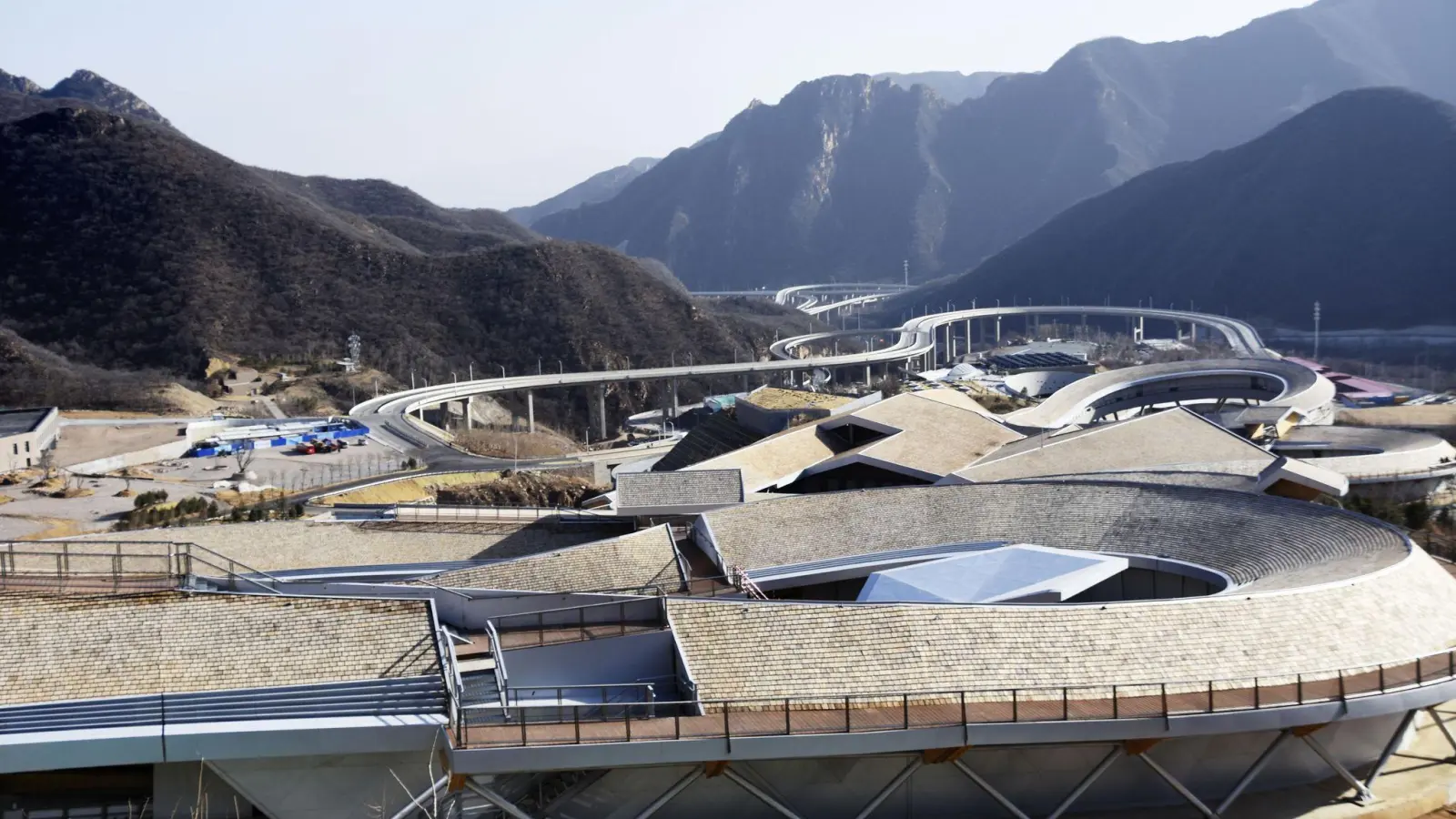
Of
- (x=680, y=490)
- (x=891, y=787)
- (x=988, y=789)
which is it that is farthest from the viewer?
(x=680, y=490)

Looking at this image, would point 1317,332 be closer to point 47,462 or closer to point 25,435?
point 47,462

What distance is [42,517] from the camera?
47.4 m

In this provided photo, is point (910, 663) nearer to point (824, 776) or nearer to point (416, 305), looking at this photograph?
point (824, 776)

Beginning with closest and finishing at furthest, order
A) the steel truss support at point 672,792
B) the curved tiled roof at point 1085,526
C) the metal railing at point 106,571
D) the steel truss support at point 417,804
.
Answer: the steel truss support at point 417,804 < the steel truss support at point 672,792 < the metal railing at point 106,571 < the curved tiled roof at point 1085,526

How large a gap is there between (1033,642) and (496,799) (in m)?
8.16

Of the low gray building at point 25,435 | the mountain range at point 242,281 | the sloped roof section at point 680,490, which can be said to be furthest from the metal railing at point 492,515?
the mountain range at point 242,281

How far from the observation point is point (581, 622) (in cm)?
2334

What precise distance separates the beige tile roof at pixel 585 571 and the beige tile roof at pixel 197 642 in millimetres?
6770

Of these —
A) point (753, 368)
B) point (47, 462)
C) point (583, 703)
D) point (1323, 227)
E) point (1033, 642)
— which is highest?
point (1323, 227)

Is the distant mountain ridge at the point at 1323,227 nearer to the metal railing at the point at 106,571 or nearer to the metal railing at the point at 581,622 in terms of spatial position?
the metal railing at the point at 581,622

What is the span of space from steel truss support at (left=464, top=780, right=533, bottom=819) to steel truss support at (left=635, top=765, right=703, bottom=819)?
1.59 metres

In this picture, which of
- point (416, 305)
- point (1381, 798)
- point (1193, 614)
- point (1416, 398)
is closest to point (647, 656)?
point (1193, 614)

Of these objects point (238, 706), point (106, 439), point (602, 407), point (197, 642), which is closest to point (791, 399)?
point (106, 439)

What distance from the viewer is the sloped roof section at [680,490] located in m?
37.6
